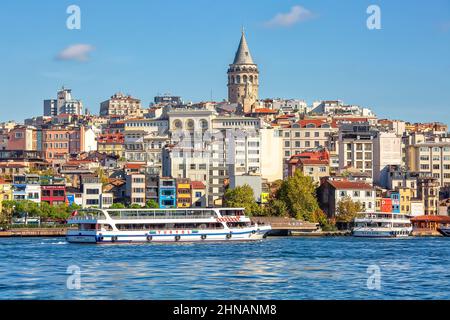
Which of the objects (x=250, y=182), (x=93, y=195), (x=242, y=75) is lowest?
(x=93, y=195)

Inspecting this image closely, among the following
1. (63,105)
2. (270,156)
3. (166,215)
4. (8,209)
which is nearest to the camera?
(166,215)

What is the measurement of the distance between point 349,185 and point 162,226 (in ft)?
66.3

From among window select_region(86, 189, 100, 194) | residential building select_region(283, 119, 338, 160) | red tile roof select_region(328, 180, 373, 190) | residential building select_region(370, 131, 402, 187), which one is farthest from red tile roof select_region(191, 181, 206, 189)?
residential building select_region(283, 119, 338, 160)

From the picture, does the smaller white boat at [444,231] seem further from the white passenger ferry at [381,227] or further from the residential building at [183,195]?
the residential building at [183,195]

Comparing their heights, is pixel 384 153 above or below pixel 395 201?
above

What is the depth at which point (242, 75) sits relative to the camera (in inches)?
4894

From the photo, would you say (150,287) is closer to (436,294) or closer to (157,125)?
(436,294)

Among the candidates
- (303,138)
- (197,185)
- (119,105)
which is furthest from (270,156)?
(119,105)

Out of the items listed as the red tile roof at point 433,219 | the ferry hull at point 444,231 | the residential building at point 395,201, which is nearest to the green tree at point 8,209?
the red tile roof at point 433,219

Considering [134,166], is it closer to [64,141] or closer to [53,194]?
[53,194]

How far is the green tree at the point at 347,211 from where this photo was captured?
62.5 m

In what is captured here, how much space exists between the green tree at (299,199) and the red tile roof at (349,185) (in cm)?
288
